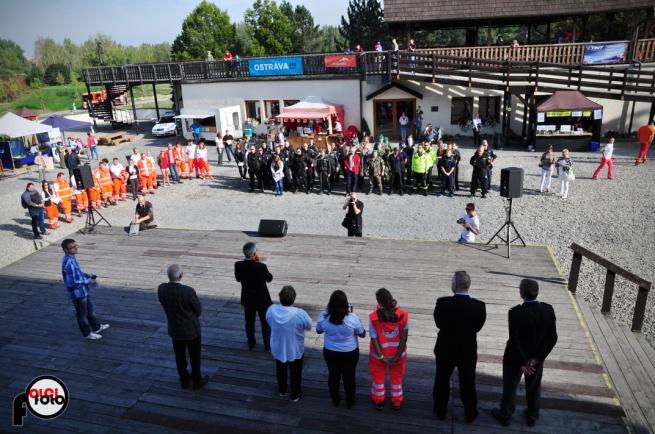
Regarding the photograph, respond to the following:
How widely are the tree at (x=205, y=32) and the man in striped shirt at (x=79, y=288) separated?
151 ft

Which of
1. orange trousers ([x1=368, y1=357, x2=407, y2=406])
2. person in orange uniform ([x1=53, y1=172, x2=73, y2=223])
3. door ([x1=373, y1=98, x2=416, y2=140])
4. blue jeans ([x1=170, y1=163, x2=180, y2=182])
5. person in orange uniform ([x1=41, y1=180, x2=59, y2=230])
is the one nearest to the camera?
orange trousers ([x1=368, y1=357, x2=407, y2=406])

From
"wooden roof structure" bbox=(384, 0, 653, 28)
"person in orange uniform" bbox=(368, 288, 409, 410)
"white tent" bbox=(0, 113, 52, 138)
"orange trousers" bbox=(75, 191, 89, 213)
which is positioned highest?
"wooden roof structure" bbox=(384, 0, 653, 28)

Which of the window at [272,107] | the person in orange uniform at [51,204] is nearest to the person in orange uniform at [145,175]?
the person in orange uniform at [51,204]

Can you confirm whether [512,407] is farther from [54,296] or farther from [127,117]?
[127,117]

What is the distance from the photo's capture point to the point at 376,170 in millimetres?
15297

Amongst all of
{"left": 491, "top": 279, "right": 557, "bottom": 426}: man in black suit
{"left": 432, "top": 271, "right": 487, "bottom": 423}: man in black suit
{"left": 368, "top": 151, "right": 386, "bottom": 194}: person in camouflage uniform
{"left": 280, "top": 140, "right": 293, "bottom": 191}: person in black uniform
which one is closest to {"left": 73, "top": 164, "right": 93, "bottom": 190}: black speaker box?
{"left": 280, "top": 140, "right": 293, "bottom": 191}: person in black uniform

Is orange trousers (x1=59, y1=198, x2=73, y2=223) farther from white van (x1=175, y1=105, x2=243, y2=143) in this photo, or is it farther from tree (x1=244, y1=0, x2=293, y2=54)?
tree (x1=244, y1=0, x2=293, y2=54)

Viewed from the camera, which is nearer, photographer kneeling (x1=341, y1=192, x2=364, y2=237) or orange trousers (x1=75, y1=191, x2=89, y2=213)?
photographer kneeling (x1=341, y1=192, x2=364, y2=237)

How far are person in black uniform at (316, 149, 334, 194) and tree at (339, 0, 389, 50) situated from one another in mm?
28601

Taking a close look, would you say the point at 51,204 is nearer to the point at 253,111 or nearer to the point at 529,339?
the point at 529,339

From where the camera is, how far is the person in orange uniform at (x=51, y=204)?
1396 cm

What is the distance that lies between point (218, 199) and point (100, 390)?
36.0 ft

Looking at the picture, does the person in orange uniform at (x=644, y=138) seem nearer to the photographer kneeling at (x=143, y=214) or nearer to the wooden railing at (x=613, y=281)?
the wooden railing at (x=613, y=281)

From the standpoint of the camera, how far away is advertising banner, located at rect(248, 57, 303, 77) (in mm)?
24406
